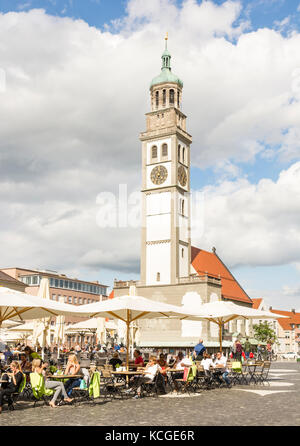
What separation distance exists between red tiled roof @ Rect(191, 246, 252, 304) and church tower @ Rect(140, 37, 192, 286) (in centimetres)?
738

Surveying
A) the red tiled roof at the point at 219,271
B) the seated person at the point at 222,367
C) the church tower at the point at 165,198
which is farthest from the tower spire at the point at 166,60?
the seated person at the point at 222,367

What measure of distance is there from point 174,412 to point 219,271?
2281 inches

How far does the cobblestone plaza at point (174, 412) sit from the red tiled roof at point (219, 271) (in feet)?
147

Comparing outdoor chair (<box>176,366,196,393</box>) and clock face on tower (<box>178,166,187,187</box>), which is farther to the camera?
clock face on tower (<box>178,166,187,187</box>)

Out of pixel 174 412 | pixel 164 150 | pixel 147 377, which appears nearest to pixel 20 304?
pixel 147 377

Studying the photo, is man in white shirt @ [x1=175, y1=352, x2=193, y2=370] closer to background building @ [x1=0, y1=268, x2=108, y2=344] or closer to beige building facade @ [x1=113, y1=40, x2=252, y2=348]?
beige building facade @ [x1=113, y1=40, x2=252, y2=348]

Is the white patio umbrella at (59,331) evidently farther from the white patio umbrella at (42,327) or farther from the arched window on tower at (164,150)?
the arched window on tower at (164,150)

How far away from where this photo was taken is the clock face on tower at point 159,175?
53375 millimetres

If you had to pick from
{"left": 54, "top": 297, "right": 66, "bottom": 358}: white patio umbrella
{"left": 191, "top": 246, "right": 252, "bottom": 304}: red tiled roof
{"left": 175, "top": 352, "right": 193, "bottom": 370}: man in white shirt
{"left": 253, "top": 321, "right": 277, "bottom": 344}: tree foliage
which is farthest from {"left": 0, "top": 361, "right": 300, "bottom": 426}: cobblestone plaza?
{"left": 253, "top": 321, "right": 277, "bottom": 344}: tree foliage

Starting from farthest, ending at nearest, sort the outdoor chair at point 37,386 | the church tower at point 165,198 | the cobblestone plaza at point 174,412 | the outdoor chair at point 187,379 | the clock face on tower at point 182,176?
the clock face on tower at point 182,176 < the church tower at point 165,198 < the outdoor chair at point 187,379 < the outdoor chair at point 37,386 < the cobblestone plaza at point 174,412

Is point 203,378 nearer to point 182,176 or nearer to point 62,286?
point 182,176

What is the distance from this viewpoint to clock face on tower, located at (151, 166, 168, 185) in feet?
175
